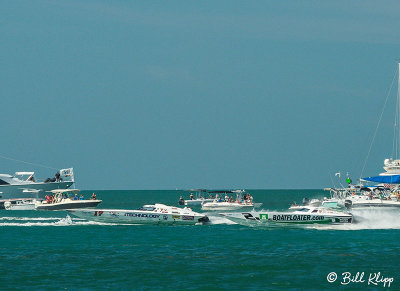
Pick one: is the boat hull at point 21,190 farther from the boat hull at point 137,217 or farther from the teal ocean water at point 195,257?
the boat hull at point 137,217

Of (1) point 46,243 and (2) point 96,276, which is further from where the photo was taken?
(1) point 46,243

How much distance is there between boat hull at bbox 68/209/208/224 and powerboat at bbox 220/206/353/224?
3.87 meters

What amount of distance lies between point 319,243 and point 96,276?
20.2 m

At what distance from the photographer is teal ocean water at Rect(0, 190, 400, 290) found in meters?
29.1

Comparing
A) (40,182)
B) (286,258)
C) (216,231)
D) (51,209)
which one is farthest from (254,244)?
(40,182)

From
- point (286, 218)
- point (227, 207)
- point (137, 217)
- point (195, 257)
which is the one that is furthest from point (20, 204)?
point (195, 257)

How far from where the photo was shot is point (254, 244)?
4450 centimetres

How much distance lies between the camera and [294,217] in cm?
5572

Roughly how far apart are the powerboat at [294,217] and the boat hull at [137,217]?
3870 millimetres

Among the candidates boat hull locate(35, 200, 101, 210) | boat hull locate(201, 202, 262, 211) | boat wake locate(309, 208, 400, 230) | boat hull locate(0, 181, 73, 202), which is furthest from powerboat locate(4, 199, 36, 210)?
boat wake locate(309, 208, 400, 230)

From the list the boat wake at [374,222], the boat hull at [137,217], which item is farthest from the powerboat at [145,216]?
the boat wake at [374,222]

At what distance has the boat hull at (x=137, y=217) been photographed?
57900mm

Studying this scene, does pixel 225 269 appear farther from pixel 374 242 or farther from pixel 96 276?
pixel 374 242

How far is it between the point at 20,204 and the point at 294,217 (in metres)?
64.2
